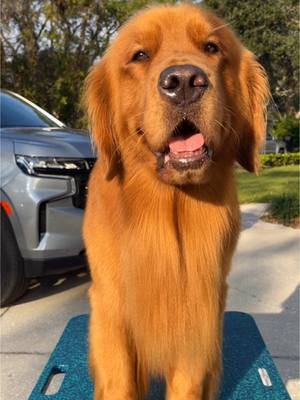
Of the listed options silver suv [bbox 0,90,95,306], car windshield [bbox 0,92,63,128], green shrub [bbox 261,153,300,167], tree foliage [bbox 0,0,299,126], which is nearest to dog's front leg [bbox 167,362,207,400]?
silver suv [bbox 0,90,95,306]

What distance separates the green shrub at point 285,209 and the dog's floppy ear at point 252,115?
5.76 m

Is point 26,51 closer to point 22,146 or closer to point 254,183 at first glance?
point 254,183

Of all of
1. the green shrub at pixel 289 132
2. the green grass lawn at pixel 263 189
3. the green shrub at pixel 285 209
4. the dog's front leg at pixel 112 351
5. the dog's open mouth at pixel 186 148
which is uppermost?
the dog's open mouth at pixel 186 148

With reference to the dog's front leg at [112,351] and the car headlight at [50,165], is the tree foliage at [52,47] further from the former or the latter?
the dog's front leg at [112,351]

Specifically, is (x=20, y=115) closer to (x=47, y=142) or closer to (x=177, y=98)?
(x=47, y=142)

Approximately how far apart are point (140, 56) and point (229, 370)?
1.95 m

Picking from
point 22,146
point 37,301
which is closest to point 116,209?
point 22,146

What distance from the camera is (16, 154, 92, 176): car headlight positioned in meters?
4.06

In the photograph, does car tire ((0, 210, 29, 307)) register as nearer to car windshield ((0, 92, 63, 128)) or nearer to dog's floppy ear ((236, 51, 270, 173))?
car windshield ((0, 92, 63, 128))

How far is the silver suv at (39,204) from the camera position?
406 centimetres

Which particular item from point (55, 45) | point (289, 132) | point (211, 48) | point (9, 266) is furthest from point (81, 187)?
point (289, 132)

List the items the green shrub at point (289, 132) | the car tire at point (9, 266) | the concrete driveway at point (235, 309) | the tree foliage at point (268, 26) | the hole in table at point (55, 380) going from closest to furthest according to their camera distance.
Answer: the hole in table at point (55, 380), the concrete driveway at point (235, 309), the car tire at point (9, 266), the tree foliage at point (268, 26), the green shrub at point (289, 132)

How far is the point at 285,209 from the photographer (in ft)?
26.7

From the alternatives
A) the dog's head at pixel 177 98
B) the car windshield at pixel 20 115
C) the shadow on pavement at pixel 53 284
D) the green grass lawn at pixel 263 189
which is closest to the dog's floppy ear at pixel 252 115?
the dog's head at pixel 177 98
